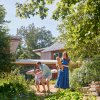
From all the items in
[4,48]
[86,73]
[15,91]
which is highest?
[4,48]

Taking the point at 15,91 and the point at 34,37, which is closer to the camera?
the point at 15,91

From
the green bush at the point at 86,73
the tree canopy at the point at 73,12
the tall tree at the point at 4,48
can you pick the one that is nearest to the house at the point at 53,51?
the tall tree at the point at 4,48

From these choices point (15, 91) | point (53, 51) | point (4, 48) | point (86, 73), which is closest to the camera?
point (15, 91)

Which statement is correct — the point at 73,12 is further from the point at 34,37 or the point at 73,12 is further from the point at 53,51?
the point at 34,37

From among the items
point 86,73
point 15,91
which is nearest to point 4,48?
point 86,73

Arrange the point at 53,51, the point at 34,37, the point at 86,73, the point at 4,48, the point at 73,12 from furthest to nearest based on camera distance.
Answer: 1. the point at 34,37
2. the point at 53,51
3. the point at 4,48
4. the point at 86,73
5. the point at 73,12

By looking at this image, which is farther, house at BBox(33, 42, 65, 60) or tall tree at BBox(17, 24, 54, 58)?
tall tree at BBox(17, 24, 54, 58)

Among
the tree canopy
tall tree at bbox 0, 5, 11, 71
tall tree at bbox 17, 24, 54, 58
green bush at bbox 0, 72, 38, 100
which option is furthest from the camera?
tall tree at bbox 17, 24, 54, 58

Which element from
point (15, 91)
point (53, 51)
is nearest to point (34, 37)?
point (53, 51)

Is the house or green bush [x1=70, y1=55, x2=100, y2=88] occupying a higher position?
the house

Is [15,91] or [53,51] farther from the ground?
[53,51]

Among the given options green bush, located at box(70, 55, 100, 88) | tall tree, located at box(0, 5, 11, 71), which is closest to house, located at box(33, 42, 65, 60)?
tall tree, located at box(0, 5, 11, 71)

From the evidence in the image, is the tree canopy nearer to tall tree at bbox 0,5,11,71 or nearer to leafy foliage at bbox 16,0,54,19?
leafy foliage at bbox 16,0,54,19

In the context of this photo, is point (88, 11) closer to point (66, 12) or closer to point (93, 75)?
point (66, 12)
